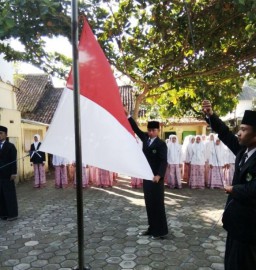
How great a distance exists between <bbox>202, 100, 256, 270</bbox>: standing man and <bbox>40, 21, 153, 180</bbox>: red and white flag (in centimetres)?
90

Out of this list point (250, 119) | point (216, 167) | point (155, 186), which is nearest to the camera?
point (250, 119)

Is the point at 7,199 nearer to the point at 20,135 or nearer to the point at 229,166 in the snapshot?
the point at 20,135

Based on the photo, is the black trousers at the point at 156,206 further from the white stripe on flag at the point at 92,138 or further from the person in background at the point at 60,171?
the person in background at the point at 60,171

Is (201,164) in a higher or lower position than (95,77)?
lower

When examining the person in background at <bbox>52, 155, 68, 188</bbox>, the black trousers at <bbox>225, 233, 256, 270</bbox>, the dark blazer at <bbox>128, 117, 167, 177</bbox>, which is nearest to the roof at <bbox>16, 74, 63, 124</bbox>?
the person in background at <bbox>52, 155, 68, 188</bbox>

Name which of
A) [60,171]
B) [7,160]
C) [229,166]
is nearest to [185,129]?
[229,166]

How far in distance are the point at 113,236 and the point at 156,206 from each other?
3.15ft

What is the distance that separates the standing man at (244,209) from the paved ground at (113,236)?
133 cm

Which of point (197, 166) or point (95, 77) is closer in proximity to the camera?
point (95, 77)

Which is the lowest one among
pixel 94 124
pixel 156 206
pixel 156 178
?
pixel 156 206

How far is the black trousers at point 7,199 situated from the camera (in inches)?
244

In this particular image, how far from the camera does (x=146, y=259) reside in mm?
4219

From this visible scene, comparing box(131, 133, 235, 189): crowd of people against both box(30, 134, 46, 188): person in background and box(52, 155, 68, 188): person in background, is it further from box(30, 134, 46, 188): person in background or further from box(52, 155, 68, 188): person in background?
box(30, 134, 46, 188): person in background

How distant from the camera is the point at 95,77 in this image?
2.80 m
